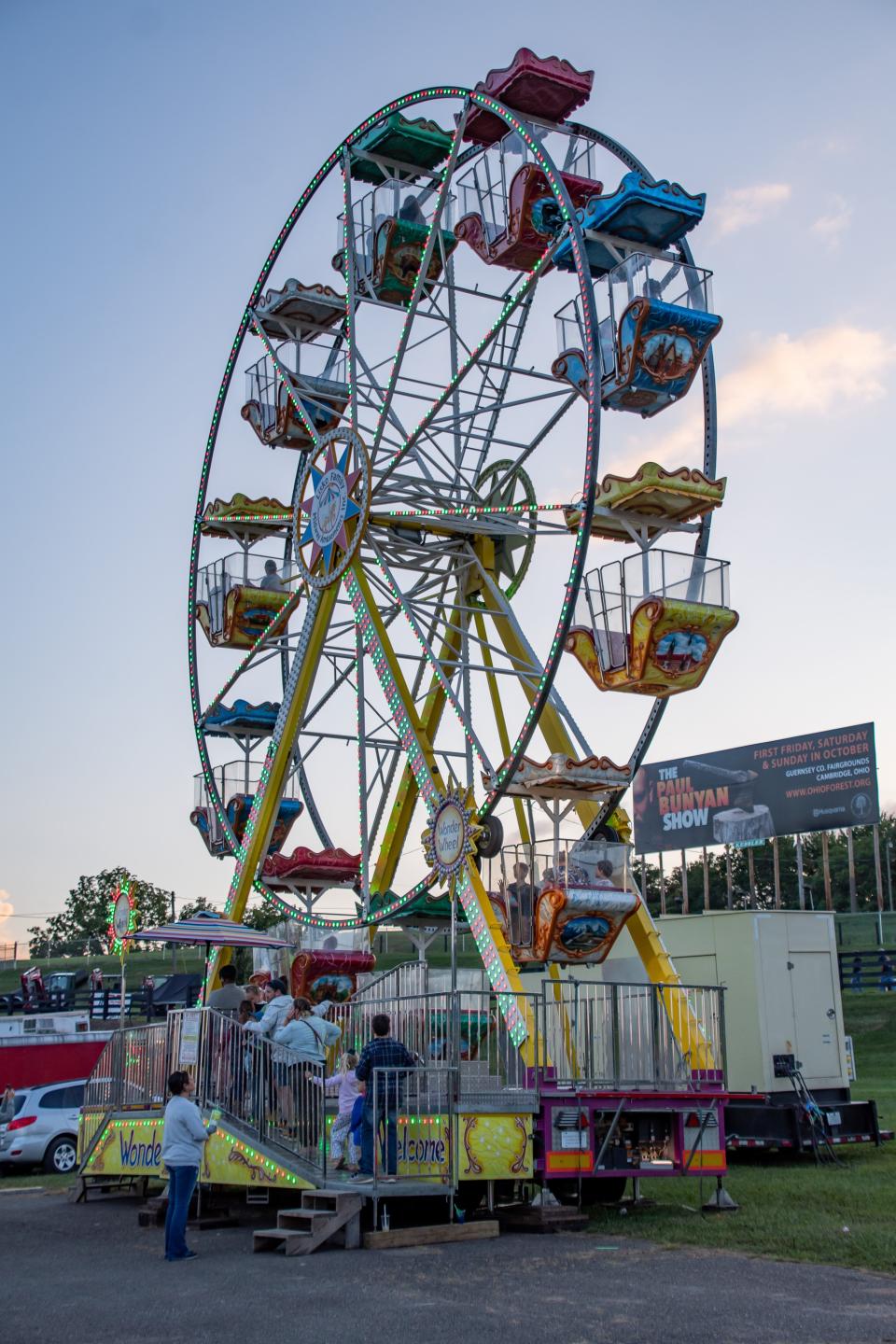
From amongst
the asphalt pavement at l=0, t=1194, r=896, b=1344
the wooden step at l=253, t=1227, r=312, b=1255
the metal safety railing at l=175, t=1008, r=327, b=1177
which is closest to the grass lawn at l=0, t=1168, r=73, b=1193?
the metal safety railing at l=175, t=1008, r=327, b=1177

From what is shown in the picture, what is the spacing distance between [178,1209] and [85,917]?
94468 millimetres

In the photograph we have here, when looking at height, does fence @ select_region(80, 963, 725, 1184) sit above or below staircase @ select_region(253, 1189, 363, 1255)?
above

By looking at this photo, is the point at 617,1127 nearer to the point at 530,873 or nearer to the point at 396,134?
the point at 530,873

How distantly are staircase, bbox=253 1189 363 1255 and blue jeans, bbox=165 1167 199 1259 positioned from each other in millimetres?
610

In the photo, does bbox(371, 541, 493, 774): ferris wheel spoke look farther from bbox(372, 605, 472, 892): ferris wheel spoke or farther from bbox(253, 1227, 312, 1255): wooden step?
bbox(253, 1227, 312, 1255): wooden step

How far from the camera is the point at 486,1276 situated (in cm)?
1041

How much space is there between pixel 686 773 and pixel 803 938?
44194 mm


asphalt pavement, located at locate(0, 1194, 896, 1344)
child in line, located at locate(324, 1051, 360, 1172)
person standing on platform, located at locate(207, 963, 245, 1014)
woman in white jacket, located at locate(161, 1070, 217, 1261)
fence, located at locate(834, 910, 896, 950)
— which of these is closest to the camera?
asphalt pavement, located at locate(0, 1194, 896, 1344)

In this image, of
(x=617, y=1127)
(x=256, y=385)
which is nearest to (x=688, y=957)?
(x=617, y=1127)

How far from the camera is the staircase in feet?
38.0

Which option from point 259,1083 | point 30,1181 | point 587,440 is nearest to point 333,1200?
point 259,1083

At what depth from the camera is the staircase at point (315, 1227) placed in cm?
1157

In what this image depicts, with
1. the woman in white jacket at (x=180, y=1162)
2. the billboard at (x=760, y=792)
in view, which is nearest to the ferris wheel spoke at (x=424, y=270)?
the woman in white jacket at (x=180, y=1162)

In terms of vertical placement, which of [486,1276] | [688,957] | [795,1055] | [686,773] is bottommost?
[486,1276]
